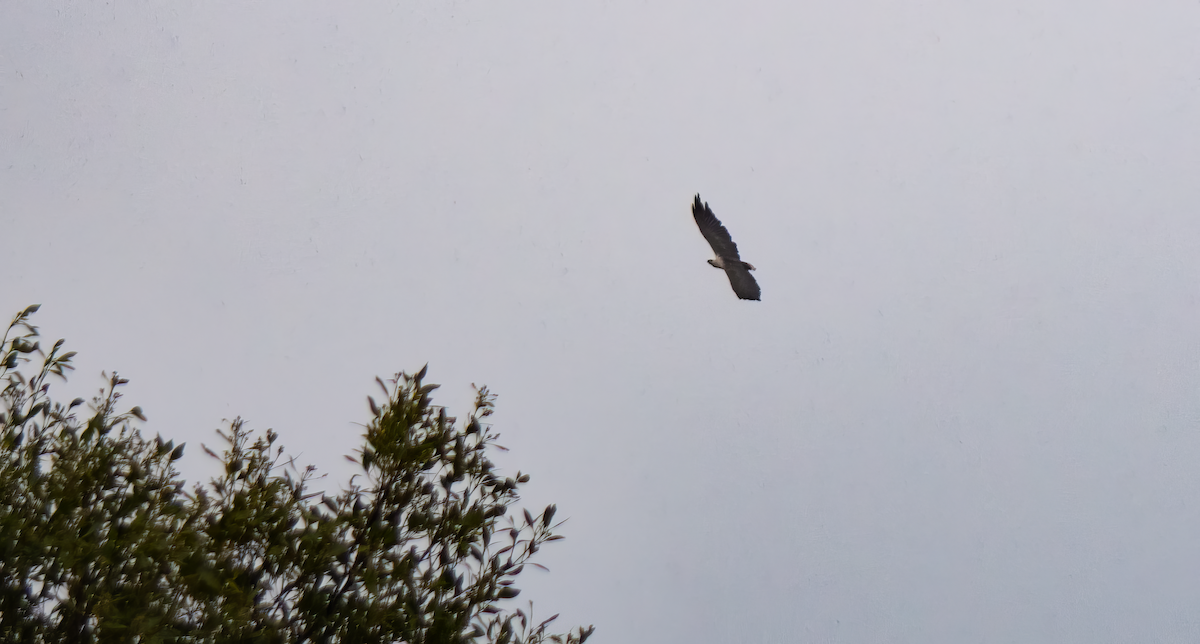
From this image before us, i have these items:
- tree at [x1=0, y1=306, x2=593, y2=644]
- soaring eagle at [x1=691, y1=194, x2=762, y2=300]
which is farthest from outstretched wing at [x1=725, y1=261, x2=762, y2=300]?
tree at [x1=0, y1=306, x2=593, y2=644]

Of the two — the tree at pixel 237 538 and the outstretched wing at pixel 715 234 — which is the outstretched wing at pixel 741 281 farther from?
the tree at pixel 237 538

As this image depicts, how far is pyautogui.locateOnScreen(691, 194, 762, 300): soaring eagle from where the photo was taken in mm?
5707

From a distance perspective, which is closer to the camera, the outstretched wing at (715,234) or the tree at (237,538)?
the tree at (237,538)

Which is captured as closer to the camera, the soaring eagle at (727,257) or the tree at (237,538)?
the tree at (237,538)

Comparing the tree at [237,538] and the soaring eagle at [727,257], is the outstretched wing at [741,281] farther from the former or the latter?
the tree at [237,538]

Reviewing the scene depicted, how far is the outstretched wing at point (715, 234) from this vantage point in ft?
18.8

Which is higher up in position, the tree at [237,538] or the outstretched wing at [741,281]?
the outstretched wing at [741,281]

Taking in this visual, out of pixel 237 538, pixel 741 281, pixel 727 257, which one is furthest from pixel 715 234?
pixel 237 538

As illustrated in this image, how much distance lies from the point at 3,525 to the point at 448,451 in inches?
34.4

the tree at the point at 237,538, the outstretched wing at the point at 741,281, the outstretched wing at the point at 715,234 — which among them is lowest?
the tree at the point at 237,538

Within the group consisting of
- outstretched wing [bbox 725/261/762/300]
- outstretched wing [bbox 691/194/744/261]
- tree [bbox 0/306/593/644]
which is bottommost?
tree [bbox 0/306/593/644]

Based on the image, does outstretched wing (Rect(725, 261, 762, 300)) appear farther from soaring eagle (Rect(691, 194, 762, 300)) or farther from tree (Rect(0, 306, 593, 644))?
tree (Rect(0, 306, 593, 644))

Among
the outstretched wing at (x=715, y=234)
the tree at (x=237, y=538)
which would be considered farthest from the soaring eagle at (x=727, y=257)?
the tree at (x=237, y=538)

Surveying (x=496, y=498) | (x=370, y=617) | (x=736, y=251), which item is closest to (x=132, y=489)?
(x=370, y=617)
